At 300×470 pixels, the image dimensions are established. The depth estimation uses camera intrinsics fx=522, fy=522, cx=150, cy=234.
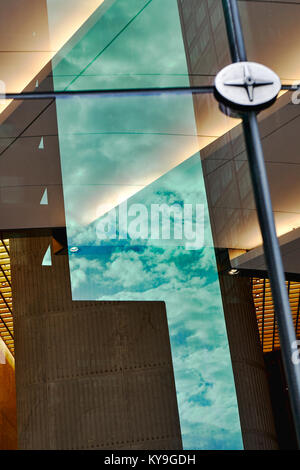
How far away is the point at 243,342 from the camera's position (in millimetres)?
1595

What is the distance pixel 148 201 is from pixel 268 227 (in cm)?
38

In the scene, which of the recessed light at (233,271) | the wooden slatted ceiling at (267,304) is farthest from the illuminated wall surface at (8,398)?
the recessed light at (233,271)

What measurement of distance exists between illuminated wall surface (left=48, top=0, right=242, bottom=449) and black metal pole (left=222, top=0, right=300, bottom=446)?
0.18 metres

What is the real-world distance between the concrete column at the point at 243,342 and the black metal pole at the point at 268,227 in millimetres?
196

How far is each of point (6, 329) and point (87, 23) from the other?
13235mm

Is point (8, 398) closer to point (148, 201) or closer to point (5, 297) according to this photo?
point (5, 297)

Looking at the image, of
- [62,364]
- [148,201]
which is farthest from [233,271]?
[62,364]

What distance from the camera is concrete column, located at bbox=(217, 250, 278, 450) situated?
151cm

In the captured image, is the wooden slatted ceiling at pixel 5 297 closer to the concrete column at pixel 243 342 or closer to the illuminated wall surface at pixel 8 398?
the illuminated wall surface at pixel 8 398

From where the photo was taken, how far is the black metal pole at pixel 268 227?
1245 millimetres

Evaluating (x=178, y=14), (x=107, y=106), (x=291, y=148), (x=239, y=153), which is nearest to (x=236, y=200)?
(x=239, y=153)

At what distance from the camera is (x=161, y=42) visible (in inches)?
69.0

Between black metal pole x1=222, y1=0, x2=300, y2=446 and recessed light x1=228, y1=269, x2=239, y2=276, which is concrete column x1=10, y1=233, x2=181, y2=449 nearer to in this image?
recessed light x1=228, y1=269, x2=239, y2=276
